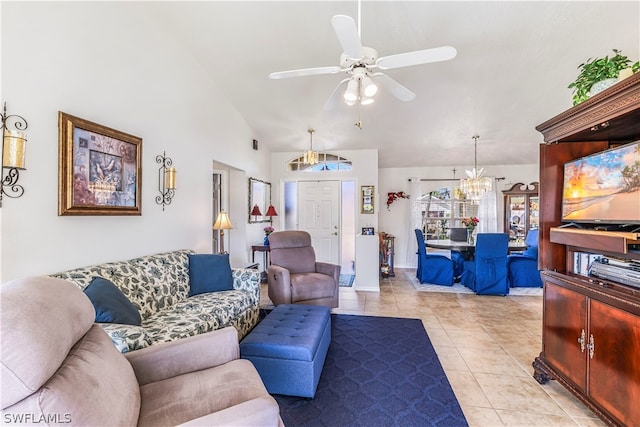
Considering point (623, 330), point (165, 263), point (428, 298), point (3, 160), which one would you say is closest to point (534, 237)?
point (428, 298)

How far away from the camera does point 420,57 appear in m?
1.88

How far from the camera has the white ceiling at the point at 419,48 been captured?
2.72 m

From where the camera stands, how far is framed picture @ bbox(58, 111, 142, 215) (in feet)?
6.73

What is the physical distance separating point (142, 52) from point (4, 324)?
9.15 ft

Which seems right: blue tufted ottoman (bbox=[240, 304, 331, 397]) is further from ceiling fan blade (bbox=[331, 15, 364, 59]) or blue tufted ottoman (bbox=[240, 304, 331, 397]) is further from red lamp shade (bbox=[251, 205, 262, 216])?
red lamp shade (bbox=[251, 205, 262, 216])

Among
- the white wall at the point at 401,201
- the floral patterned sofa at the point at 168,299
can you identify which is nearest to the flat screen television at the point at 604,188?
the floral patterned sofa at the point at 168,299

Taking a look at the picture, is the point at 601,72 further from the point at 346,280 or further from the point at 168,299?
the point at 346,280

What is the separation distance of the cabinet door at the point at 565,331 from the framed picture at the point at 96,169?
351 centimetres

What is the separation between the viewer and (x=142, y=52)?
275 centimetres

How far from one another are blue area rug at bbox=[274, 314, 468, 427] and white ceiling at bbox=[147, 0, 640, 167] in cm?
303

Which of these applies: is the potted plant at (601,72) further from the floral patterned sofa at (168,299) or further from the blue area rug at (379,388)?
the floral patterned sofa at (168,299)

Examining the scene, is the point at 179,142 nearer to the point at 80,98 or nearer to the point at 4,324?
the point at 80,98

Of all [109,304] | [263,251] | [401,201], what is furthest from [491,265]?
[109,304]

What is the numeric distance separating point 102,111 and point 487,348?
4.03 meters
